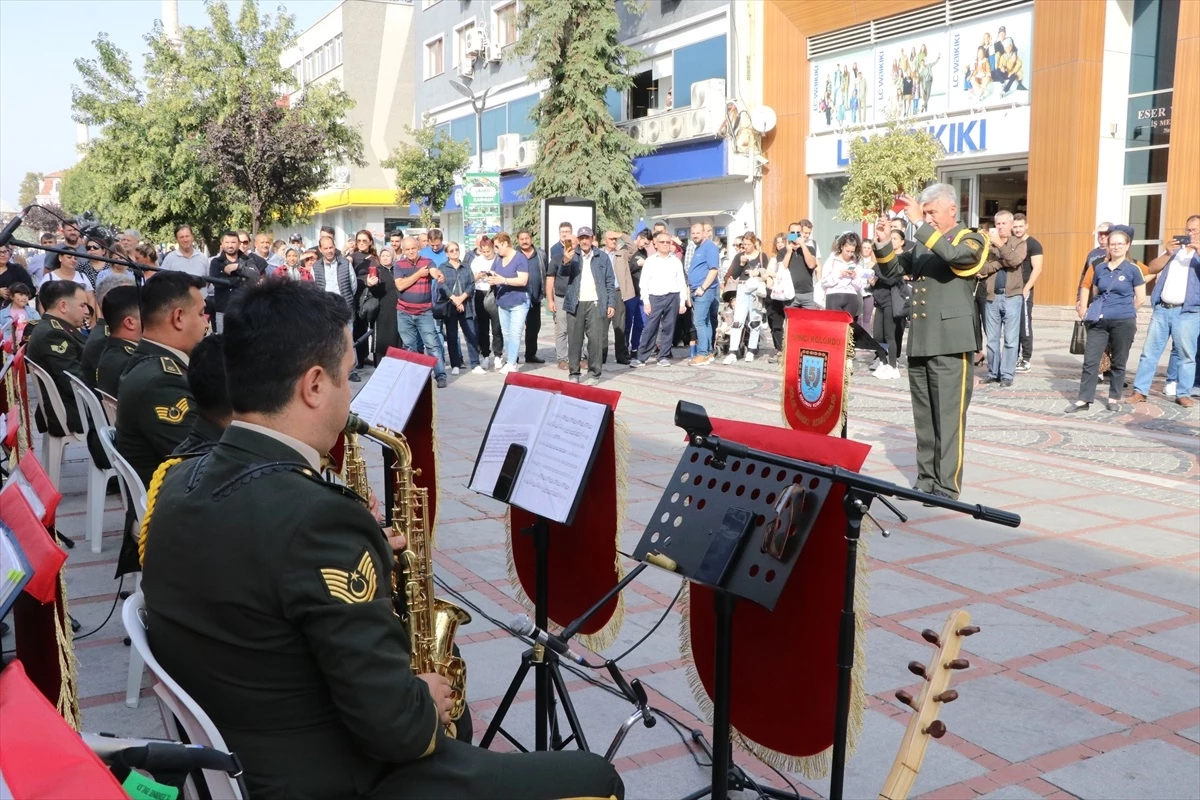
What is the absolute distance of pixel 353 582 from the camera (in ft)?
6.08

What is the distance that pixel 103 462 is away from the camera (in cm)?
559

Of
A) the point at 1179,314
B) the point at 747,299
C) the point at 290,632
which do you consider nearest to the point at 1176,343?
the point at 1179,314

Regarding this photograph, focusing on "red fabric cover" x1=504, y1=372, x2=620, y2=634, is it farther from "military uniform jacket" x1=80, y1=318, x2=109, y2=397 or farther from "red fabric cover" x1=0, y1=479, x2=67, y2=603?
"military uniform jacket" x1=80, y1=318, x2=109, y2=397

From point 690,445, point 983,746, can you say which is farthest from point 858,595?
point 983,746

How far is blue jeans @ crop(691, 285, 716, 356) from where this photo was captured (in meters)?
14.3

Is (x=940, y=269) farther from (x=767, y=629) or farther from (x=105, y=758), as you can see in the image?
(x=105, y=758)

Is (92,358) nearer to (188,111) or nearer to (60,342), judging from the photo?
(60,342)

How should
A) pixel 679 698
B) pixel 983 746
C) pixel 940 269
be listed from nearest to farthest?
pixel 983 746, pixel 679 698, pixel 940 269

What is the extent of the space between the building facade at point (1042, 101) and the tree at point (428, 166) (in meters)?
17.0

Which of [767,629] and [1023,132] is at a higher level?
[1023,132]

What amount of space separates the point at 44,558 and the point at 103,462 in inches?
157

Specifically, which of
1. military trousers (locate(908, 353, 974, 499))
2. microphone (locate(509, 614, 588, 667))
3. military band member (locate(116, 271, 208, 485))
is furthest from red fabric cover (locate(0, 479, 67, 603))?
military trousers (locate(908, 353, 974, 499))

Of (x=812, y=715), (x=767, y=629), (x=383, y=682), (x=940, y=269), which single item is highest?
(x=940, y=269)

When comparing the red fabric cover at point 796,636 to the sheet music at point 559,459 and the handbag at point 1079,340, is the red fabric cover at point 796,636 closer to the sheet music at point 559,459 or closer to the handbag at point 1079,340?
the sheet music at point 559,459
